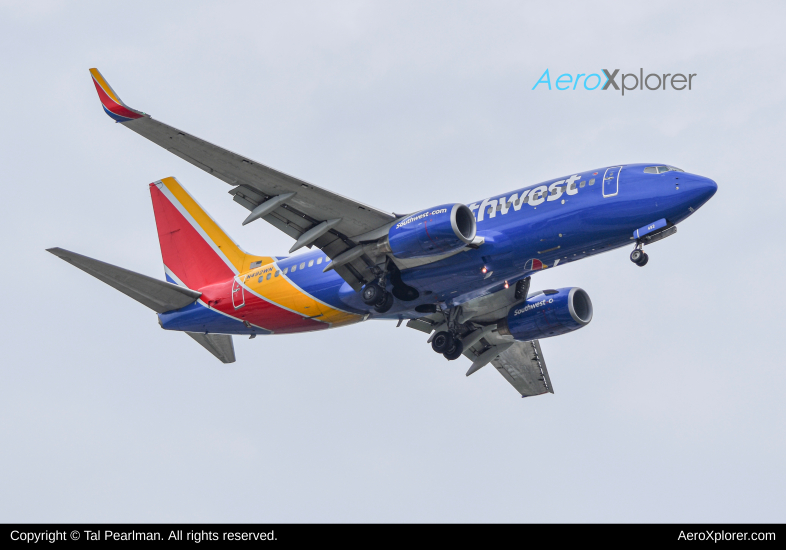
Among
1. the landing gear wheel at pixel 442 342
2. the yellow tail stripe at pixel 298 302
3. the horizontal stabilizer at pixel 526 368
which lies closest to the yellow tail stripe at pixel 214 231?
the yellow tail stripe at pixel 298 302

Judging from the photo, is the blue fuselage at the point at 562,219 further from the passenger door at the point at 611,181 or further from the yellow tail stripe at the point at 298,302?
the yellow tail stripe at the point at 298,302

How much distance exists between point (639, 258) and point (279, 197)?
12319 millimetres

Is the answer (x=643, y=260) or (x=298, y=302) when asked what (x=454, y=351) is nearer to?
(x=298, y=302)

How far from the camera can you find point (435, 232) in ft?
106

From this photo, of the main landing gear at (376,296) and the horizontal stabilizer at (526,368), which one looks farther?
the horizontal stabilizer at (526,368)

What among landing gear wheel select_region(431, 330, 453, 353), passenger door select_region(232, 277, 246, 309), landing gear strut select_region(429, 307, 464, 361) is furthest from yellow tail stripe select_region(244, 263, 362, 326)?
landing gear strut select_region(429, 307, 464, 361)

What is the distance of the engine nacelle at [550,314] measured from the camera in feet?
126

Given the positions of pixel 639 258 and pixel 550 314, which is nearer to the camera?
pixel 639 258

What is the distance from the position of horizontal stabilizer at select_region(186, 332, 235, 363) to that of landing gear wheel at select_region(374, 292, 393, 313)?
8270mm

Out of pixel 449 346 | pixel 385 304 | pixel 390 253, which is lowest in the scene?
pixel 449 346

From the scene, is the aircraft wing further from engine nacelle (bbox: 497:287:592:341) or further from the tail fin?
engine nacelle (bbox: 497:287:592:341)

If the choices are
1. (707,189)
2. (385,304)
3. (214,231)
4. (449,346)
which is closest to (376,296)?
(385,304)

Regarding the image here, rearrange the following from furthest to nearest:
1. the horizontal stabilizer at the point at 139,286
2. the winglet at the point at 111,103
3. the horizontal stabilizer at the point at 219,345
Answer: the horizontal stabilizer at the point at 219,345
the horizontal stabilizer at the point at 139,286
the winglet at the point at 111,103

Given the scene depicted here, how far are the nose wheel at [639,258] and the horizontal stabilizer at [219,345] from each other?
17.8 meters
